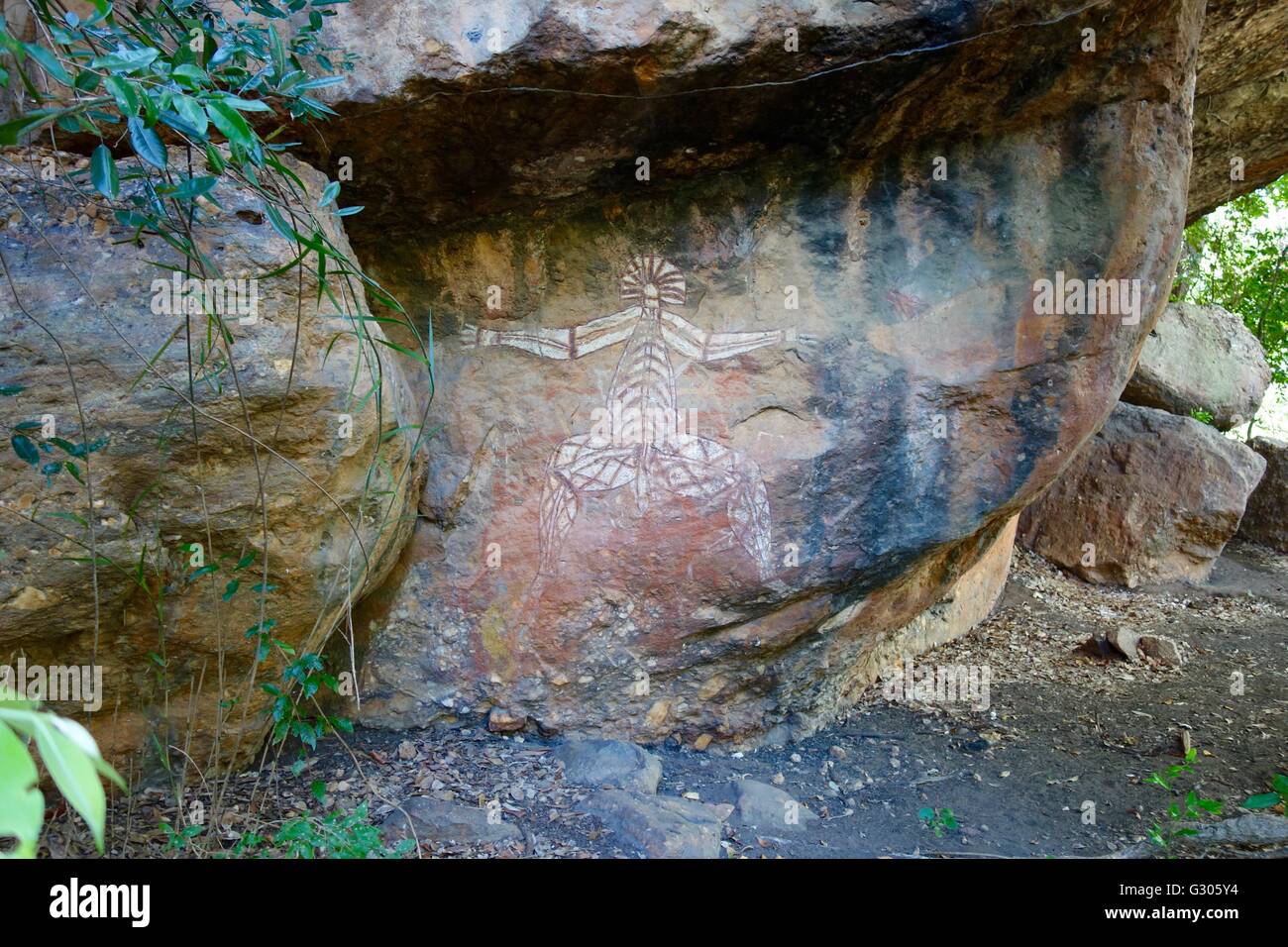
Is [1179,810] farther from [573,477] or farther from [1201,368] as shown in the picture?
[1201,368]

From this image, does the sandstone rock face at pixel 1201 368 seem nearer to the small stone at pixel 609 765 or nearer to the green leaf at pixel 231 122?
the small stone at pixel 609 765

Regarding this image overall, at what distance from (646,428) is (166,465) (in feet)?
5.41

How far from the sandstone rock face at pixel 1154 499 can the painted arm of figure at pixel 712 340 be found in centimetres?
329

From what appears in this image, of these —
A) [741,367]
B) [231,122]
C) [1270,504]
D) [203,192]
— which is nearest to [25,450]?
[203,192]

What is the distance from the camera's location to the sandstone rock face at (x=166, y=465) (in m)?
2.39

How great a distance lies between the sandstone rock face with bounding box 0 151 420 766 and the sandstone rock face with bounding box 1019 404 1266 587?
188 inches

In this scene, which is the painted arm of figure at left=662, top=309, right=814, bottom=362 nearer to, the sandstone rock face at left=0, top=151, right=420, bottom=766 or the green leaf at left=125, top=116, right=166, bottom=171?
the sandstone rock face at left=0, top=151, right=420, bottom=766

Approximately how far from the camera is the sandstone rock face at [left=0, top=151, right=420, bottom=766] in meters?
2.39

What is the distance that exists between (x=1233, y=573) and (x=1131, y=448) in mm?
1167

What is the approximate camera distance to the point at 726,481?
3381 millimetres

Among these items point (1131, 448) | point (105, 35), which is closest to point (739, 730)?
point (105, 35)

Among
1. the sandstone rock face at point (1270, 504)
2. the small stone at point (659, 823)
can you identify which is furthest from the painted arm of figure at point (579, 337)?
the sandstone rock face at point (1270, 504)

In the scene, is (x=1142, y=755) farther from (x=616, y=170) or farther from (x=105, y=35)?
(x=105, y=35)

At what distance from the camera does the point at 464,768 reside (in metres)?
3.08
